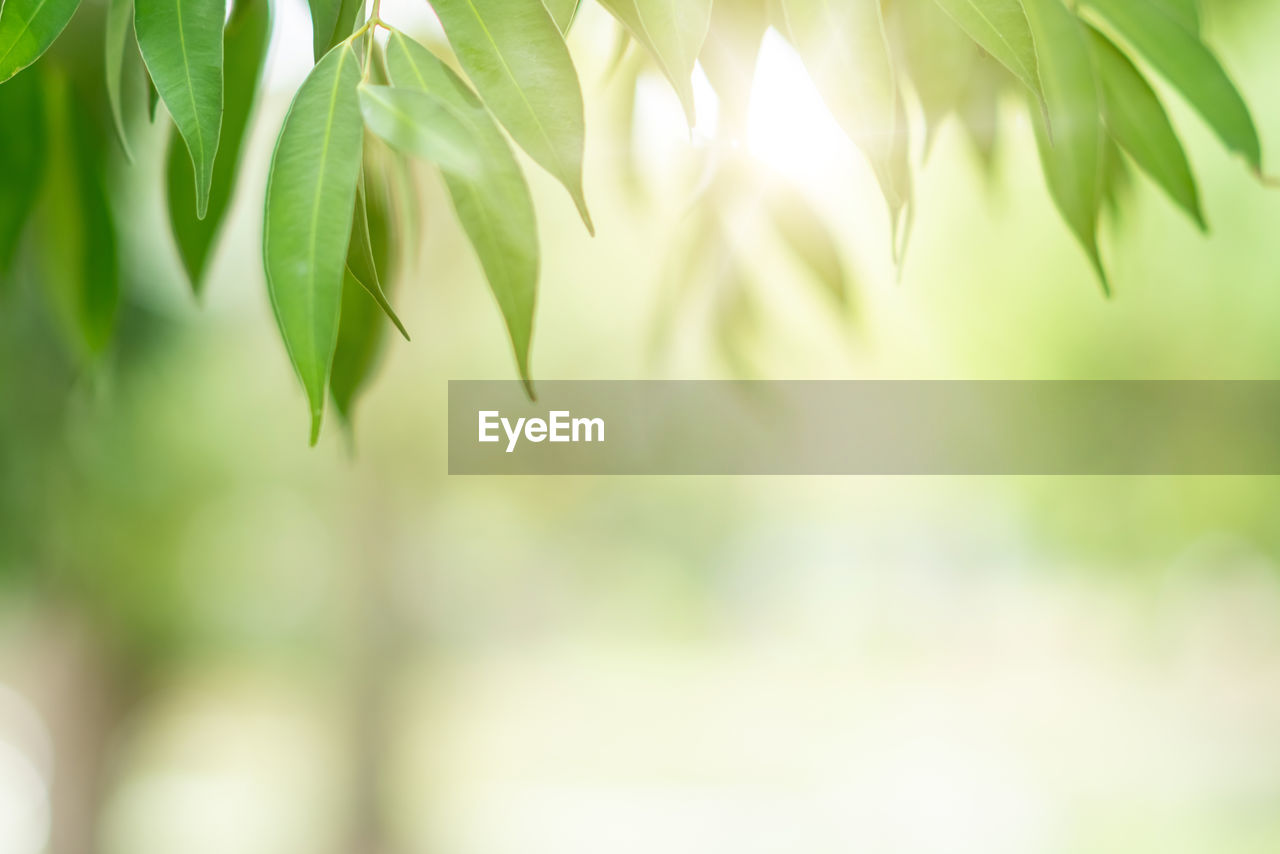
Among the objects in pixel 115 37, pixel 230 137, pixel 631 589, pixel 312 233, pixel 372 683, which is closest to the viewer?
pixel 312 233

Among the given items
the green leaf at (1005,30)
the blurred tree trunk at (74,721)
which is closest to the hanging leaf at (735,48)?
the green leaf at (1005,30)

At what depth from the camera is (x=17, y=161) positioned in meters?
0.50

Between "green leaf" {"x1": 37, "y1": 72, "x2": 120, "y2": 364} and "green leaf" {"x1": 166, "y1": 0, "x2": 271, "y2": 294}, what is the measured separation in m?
0.08

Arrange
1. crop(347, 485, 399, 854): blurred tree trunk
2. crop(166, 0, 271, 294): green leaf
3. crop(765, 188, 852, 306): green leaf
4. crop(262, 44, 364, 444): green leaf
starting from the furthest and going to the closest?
crop(347, 485, 399, 854): blurred tree trunk
crop(765, 188, 852, 306): green leaf
crop(166, 0, 271, 294): green leaf
crop(262, 44, 364, 444): green leaf

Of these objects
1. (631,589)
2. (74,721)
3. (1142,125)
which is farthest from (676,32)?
(631,589)

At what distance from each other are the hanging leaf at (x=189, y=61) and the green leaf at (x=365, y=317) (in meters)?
0.19

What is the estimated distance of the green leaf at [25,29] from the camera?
253 mm

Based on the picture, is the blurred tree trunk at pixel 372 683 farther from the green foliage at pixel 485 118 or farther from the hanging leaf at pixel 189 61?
the hanging leaf at pixel 189 61

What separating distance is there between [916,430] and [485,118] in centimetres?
345

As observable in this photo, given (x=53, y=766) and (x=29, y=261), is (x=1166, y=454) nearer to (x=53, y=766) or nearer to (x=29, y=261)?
(x=29, y=261)

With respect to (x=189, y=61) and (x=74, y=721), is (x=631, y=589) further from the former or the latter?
(x=189, y=61)

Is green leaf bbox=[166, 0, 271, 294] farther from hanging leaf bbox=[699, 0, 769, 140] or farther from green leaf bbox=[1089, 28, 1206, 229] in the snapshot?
green leaf bbox=[1089, 28, 1206, 229]

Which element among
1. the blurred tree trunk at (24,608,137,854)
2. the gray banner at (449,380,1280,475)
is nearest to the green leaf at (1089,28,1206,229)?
the gray banner at (449,380,1280,475)

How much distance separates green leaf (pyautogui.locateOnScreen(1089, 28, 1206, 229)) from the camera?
14.9 inches
